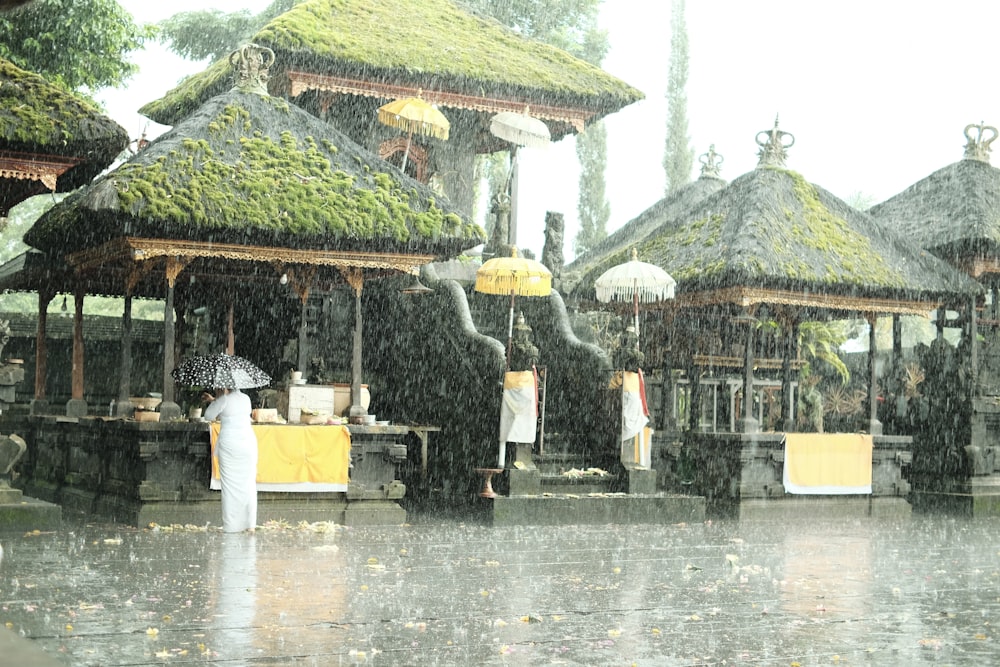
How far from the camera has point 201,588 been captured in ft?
28.3

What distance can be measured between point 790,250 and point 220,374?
7679mm

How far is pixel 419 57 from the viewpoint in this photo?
1922 cm

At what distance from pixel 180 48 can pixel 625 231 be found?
19833mm

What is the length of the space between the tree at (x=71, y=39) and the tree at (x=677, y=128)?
27.5m

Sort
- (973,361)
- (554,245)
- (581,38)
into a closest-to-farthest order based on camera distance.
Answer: (973,361)
(554,245)
(581,38)

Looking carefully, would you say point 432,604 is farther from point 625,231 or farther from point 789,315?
point 625,231

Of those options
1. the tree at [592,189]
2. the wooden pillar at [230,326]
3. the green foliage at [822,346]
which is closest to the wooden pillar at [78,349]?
the wooden pillar at [230,326]

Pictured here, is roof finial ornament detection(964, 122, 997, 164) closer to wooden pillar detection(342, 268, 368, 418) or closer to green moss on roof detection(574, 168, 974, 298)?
green moss on roof detection(574, 168, 974, 298)

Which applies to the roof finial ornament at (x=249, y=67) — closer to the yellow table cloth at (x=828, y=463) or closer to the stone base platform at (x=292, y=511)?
the stone base platform at (x=292, y=511)

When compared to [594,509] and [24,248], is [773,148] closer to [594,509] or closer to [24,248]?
[594,509]

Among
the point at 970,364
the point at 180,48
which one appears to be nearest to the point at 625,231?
the point at 970,364

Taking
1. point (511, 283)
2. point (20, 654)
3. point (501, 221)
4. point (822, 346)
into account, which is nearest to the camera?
point (20, 654)

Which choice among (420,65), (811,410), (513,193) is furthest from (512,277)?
(513,193)

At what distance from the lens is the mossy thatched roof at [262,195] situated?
1266 centimetres
